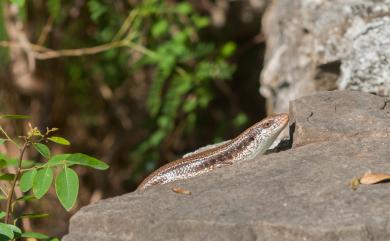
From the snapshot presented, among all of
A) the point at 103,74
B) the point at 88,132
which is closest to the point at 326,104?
the point at 103,74

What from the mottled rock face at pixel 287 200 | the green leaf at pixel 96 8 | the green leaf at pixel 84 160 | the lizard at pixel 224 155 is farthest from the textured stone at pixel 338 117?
the green leaf at pixel 96 8

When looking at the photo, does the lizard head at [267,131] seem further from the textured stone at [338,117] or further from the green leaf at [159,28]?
the green leaf at [159,28]

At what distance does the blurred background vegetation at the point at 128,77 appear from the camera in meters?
8.98

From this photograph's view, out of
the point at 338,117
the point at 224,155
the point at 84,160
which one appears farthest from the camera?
the point at 224,155

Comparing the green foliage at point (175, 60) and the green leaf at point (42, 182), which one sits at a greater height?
the green foliage at point (175, 60)

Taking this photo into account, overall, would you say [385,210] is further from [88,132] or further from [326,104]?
[88,132]

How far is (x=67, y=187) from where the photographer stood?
4367 millimetres

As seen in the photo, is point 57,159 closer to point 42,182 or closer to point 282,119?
point 42,182

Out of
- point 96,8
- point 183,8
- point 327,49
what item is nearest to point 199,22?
point 183,8

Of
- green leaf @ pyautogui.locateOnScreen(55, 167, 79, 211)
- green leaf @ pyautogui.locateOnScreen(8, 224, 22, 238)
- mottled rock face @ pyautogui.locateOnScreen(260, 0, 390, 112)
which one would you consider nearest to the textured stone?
mottled rock face @ pyautogui.locateOnScreen(260, 0, 390, 112)

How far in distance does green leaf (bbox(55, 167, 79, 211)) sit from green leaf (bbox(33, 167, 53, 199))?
43mm

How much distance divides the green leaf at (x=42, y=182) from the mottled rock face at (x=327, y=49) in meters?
2.76

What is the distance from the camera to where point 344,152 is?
467cm

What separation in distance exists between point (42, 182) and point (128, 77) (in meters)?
5.47
